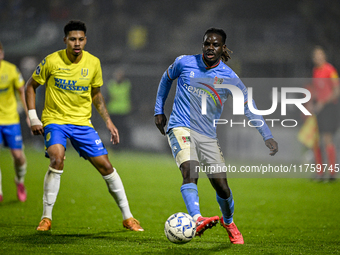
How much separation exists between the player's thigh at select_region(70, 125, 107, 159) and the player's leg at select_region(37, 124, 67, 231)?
0.42 ft

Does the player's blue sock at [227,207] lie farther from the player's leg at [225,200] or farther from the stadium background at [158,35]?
the stadium background at [158,35]

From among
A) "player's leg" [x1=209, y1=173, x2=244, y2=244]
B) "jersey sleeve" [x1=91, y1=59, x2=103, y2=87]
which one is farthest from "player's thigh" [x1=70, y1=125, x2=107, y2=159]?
"player's leg" [x1=209, y1=173, x2=244, y2=244]

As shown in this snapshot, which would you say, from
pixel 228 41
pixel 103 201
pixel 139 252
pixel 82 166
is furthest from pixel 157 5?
pixel 139 252

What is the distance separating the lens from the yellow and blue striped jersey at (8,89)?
721 cm

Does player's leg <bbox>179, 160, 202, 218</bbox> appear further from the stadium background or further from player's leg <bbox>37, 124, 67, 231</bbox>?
the stadium background

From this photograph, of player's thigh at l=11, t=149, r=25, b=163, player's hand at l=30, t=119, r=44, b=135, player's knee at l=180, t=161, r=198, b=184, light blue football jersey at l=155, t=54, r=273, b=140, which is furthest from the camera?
player's thigh at l=11, t=149, r=25, b=163

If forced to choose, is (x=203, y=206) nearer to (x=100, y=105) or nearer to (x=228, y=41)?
(x=100, y=105)

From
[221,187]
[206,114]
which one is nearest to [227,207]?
[221,187]

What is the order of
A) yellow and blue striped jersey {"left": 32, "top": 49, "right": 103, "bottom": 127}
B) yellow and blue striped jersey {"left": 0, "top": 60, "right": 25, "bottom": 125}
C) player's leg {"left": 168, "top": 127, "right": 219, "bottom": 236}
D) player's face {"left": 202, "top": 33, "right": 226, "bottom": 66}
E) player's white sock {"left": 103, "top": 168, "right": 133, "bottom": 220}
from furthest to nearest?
yellow and blue striped jersey {"left": 0, "top": 60, "right": 25, "bottom": 125} < player's white sock {"left": 103, "top": 168, "right": 133, "bottom": 220} < yellow and blue striped jersey {"left": 32, "top": 49, "right": 103, "bottom": 127} < player's face {"left": 202, "top": 33, "right": 226, "bottom": 66} < player's leg {"left": 168, "top": 127, "right": 219, "bottom": 236}

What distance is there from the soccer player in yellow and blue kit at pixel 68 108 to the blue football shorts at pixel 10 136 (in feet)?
7.57

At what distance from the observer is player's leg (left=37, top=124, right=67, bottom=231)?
4992mm

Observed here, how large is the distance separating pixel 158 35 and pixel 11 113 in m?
11.6

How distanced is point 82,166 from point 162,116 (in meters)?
7.86

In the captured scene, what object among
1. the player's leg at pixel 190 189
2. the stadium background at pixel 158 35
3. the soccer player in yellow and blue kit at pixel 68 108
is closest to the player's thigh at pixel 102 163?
the soccer player in yellow and blue kit at pixel 68 108
